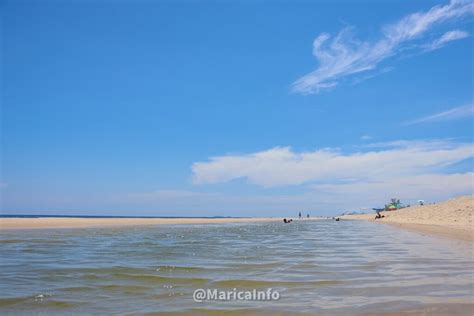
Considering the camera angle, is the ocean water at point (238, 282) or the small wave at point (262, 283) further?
the small wave at point (262, 283)

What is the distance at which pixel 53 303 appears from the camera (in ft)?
22.2

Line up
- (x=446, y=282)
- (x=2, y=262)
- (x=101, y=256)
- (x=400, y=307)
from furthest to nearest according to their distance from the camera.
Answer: (x=101, y=256), (x=2, y=262), (x=446, y=282), (x=400, y=307)

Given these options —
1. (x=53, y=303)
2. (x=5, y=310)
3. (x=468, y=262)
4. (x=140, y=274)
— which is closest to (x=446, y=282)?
(x=468, y=262)

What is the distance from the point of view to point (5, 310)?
20.7 ft

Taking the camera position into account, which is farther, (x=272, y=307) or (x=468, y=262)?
(x=468, y=262)

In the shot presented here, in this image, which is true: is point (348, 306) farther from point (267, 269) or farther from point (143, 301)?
point (267, 269)

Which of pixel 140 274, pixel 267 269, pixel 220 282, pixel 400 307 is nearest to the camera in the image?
pixel 400 307

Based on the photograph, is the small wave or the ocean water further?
the small wave

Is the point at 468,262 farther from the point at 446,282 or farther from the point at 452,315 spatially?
the point at 452,315

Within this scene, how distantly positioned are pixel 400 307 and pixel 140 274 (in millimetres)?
6362

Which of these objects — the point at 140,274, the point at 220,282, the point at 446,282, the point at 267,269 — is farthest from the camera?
the point at 267,269

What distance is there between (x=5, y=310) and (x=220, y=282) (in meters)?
4.24

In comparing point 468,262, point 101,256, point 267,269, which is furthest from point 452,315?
point 101,256

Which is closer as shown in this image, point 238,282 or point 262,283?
point 262,283
